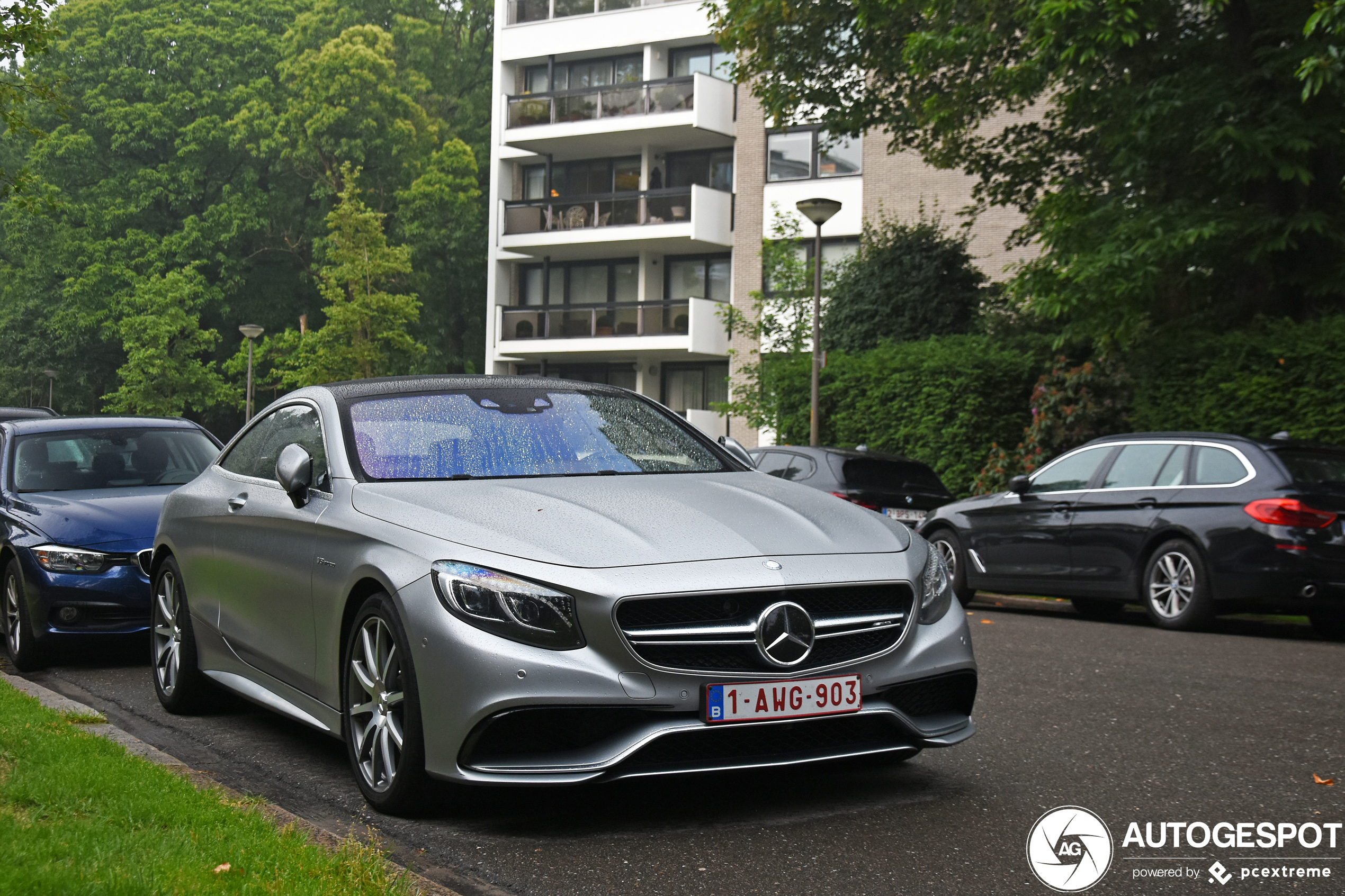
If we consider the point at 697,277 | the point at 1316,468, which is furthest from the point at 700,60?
the point at 1316,468

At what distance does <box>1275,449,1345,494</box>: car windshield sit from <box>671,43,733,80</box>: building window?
1265 inches

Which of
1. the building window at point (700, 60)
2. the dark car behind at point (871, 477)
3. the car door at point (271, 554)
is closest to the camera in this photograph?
the car door at point (271, 554)

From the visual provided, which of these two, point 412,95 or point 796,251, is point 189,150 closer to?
point 412,95

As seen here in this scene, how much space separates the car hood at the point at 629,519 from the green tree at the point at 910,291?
21.1 m

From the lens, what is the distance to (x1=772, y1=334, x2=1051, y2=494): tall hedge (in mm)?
22141

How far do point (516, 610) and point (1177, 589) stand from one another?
8.74 metres

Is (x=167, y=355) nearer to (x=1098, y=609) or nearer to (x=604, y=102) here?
(x=604, y=102)

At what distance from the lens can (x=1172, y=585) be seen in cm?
1229

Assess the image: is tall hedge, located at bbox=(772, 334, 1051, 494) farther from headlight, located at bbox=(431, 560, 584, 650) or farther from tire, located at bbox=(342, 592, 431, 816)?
headlight, located at bbox=(431, 560, 584, 650)

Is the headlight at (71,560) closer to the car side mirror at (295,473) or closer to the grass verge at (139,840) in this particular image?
the grass verge at (139,840)

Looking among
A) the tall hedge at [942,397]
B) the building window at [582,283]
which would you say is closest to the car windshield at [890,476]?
the tall hedge at [942,397]

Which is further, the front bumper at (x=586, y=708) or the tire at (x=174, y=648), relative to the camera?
the tire at (x=174, y=648)

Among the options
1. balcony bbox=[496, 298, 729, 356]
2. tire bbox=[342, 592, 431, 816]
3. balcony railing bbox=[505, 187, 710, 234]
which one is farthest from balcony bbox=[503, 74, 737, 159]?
tire bbox=[342, 592, 431, 816]

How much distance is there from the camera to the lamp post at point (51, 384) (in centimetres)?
5591
